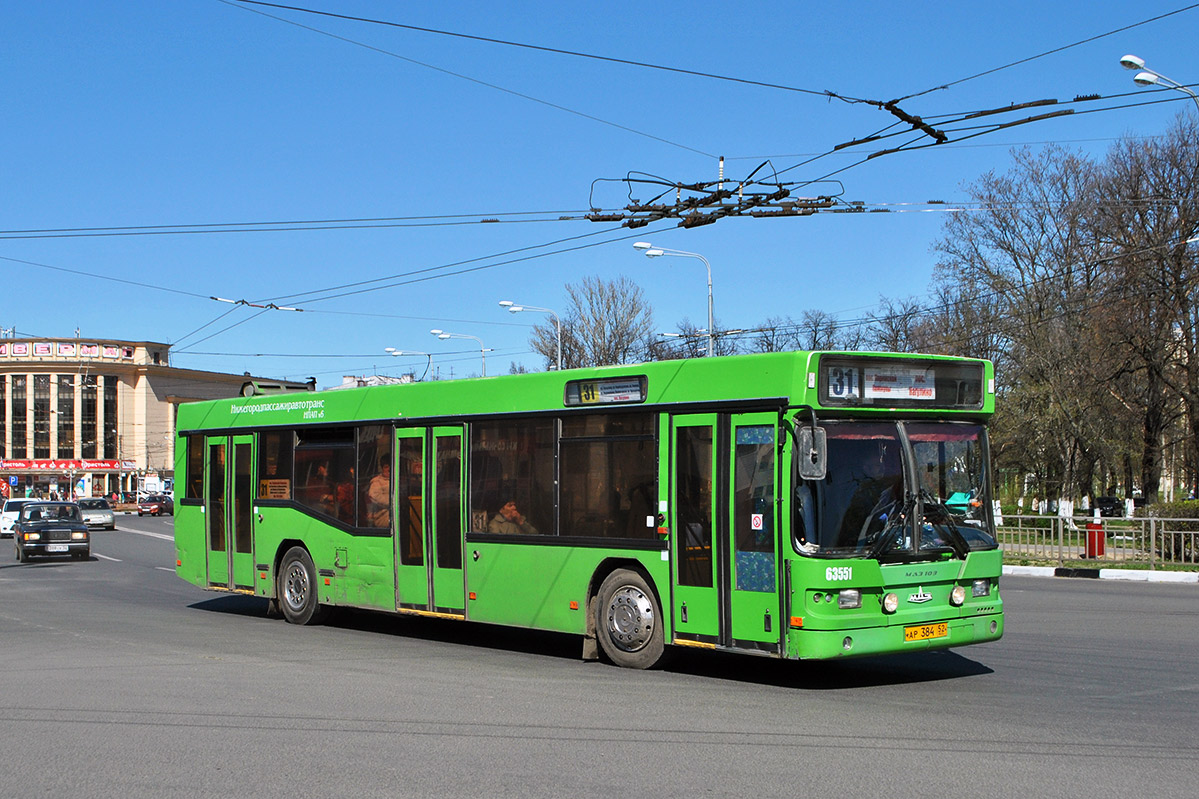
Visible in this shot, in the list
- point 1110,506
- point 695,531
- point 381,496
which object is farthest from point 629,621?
point 1110,506

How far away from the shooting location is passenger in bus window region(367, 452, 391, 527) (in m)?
14.0

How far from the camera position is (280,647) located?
13133mm

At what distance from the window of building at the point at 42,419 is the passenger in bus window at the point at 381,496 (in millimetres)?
107483

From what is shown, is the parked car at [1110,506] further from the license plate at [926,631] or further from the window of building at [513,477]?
the license plate at [926,631]

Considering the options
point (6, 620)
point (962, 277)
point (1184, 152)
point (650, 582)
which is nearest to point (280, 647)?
point (650, 582)

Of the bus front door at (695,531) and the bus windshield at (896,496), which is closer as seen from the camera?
the bus windshield at (896,496)

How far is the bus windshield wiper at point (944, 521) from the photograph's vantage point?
10.0m

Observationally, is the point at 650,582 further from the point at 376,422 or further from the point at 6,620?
the point at 6,620

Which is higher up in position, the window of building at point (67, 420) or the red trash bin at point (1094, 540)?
the window of building at point (67, 420)

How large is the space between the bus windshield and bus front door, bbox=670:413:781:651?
0.44m

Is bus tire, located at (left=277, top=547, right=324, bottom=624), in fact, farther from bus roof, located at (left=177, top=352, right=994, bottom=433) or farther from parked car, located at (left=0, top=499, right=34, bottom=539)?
parked car, located at (left=0, top=499, right=34, bottom=539)

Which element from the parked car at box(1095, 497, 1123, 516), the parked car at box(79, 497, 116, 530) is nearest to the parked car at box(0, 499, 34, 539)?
the parked car at box(79, 497, 116, 530)

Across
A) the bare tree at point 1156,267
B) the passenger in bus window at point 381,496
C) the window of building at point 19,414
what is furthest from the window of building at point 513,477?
the window of building at point 19,414

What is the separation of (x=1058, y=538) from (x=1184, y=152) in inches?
837
